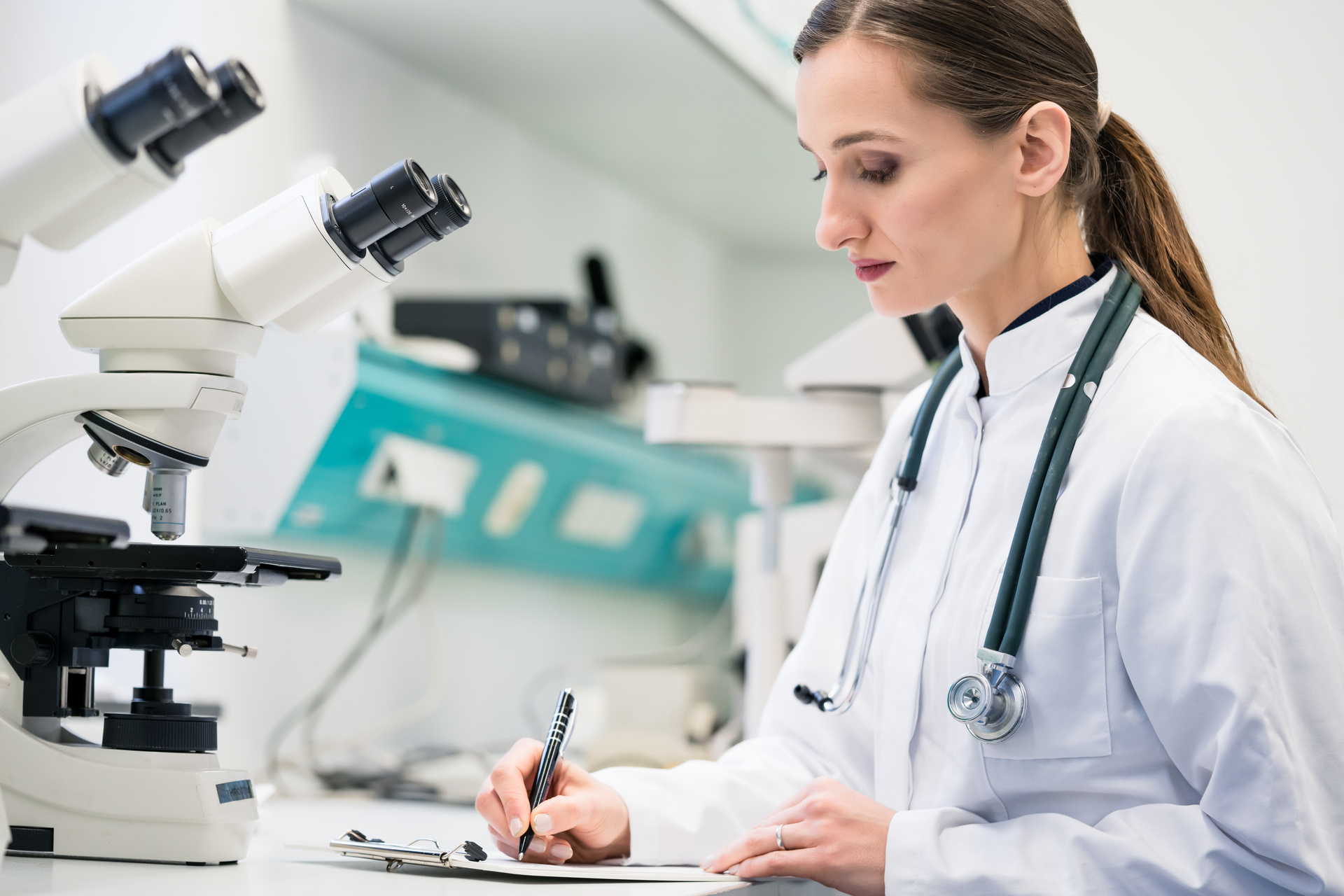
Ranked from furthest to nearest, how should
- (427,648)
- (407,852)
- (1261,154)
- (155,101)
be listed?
(427,648)
(1261,154)
(407,852)
(155,101)

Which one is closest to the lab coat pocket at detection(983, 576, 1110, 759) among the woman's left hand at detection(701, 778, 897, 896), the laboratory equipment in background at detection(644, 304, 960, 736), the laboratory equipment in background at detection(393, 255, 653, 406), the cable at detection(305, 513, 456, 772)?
the woman's left hand at detection(701, 778, 897, 896)

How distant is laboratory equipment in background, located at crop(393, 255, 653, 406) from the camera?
2.16 m

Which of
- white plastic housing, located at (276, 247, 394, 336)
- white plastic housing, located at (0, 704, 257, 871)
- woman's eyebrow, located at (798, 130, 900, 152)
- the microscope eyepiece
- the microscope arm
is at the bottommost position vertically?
white plastic housing, located at (0, 704, 257, 871)

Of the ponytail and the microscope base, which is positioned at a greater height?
the ponytail

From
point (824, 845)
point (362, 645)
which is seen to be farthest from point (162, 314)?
point (362, 645)

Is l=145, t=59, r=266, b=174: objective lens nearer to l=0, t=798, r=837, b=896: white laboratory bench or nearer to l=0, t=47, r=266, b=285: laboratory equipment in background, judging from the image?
l=0, t=47, r=266, b=285: laboratory equipment in background

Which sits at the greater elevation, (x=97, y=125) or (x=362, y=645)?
(x=97, y=125)

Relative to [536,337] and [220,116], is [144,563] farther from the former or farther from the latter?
[536,337]

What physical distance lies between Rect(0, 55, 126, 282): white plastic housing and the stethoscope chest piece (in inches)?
28.3

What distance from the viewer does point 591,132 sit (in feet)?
9.44

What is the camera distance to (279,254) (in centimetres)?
90

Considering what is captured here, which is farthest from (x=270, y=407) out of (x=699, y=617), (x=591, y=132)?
(x=699, y=617)

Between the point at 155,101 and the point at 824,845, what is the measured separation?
71cm

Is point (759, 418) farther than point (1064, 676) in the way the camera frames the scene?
Yes
